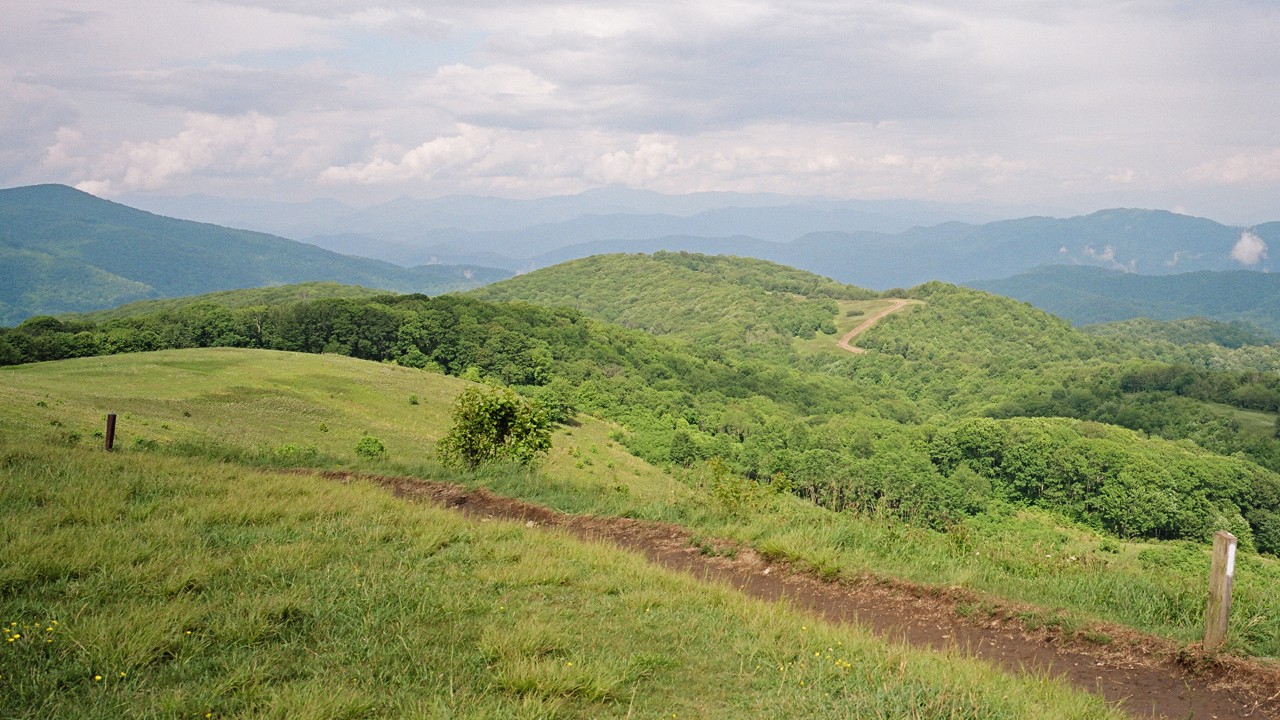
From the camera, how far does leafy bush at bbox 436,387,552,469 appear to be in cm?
1839

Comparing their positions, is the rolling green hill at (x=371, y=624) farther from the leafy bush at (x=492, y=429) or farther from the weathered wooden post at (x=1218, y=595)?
the leafy bush at (x=492, y=429)

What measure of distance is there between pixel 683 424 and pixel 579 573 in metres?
84.8

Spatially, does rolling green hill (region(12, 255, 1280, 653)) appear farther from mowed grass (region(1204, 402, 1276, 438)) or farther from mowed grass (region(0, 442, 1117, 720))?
mowed grass (region(0, 442, 1117, 720))

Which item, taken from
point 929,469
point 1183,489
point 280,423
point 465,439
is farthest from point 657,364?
point 465,439

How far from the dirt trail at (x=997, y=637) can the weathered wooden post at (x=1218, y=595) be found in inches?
7.6

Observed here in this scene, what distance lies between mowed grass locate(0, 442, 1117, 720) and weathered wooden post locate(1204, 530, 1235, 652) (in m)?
1.96

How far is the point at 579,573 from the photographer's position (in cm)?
751

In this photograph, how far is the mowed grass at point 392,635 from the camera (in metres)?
4.58

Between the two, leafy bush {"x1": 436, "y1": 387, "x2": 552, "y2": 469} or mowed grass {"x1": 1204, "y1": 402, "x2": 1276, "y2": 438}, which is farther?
mowed grass {"x1": 1204, "y1": 402, "x2": 1276, "y2": 438}

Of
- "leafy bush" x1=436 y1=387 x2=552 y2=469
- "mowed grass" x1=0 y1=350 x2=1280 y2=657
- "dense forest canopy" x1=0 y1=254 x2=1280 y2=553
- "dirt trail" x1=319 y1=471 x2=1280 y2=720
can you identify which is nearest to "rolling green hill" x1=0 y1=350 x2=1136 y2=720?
"mowed grass" x1=0 y1=350 x2=1280 y2=657

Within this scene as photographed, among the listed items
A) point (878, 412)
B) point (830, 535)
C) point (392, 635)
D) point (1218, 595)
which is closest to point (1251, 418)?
point (878, 412)

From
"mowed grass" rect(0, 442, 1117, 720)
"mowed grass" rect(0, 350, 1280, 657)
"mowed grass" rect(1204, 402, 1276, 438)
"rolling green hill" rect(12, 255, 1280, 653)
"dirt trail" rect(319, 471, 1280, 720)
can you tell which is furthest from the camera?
"mowed grass" rect(1204, 402, 1276, 438)

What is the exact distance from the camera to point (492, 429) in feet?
61.9

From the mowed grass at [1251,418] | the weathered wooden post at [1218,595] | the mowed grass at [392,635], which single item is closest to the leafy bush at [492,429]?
the mowed grass at [392,635]
